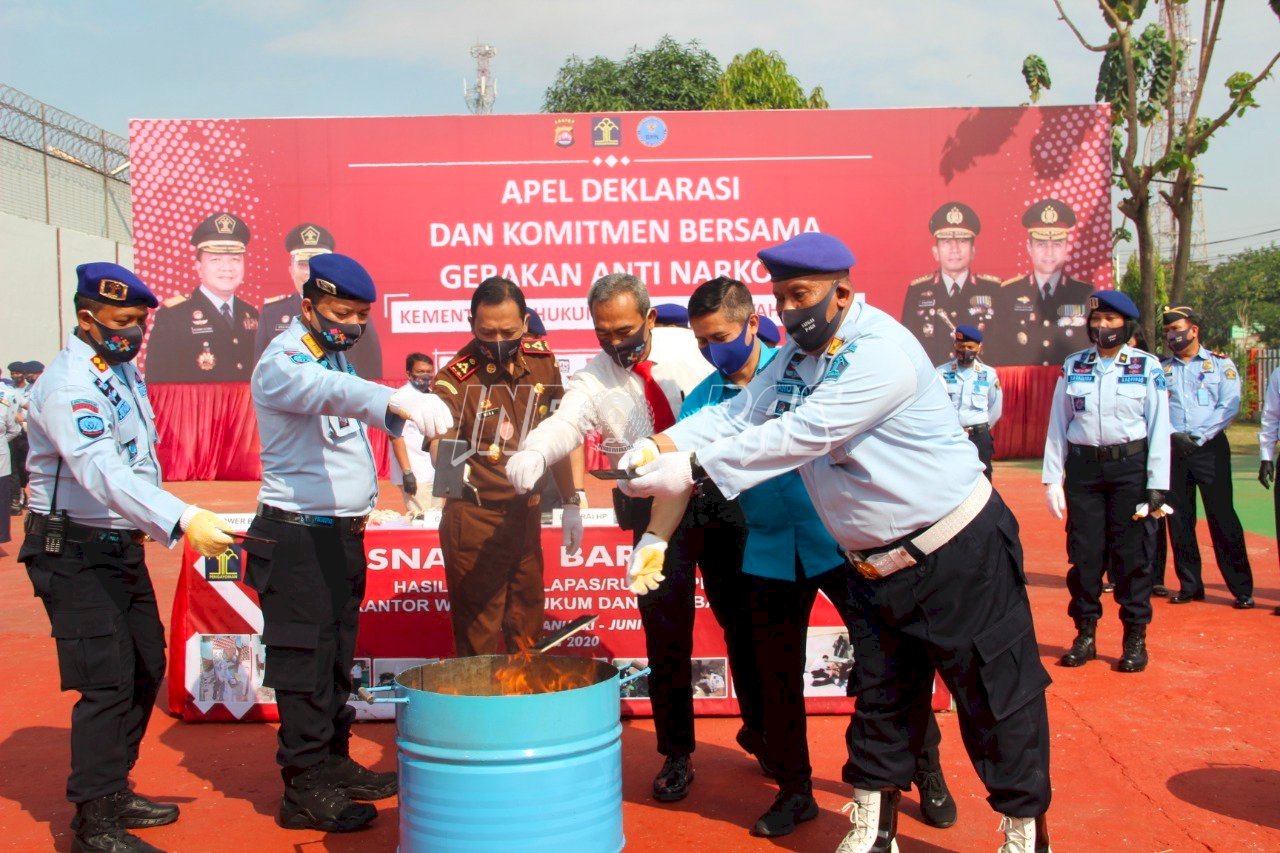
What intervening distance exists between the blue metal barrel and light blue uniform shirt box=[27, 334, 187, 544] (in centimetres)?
112

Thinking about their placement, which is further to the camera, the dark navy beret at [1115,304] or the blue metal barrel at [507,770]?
the dark navy beret at [1115,304]

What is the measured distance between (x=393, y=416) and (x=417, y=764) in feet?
3.59

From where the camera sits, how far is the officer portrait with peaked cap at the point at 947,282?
1714 centimetres

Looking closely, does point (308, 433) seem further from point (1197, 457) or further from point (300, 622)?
point (1197, 457)

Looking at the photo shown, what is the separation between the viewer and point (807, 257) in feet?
10.7

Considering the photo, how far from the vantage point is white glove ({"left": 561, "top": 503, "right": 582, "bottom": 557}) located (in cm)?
510

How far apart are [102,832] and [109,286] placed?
1834 mm

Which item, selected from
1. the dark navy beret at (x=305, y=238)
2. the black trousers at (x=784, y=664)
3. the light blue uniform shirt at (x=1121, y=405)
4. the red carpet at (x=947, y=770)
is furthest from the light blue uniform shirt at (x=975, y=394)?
the dark navy beret at (x=305, y=238)

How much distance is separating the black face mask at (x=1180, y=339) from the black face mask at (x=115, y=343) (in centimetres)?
708

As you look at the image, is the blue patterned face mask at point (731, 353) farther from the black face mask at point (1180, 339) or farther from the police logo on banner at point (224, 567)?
the black face mask at point (1180, 339)

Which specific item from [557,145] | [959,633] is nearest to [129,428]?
[959,633]

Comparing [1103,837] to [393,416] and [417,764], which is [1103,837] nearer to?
[417,764]

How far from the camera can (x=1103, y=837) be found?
12.8 ft

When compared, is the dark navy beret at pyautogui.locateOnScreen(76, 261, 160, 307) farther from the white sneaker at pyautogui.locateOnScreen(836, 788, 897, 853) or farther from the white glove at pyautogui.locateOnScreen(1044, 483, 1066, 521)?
the white glove at pyautogui.locateOnScreen(1044, 483, 1066, 521)
